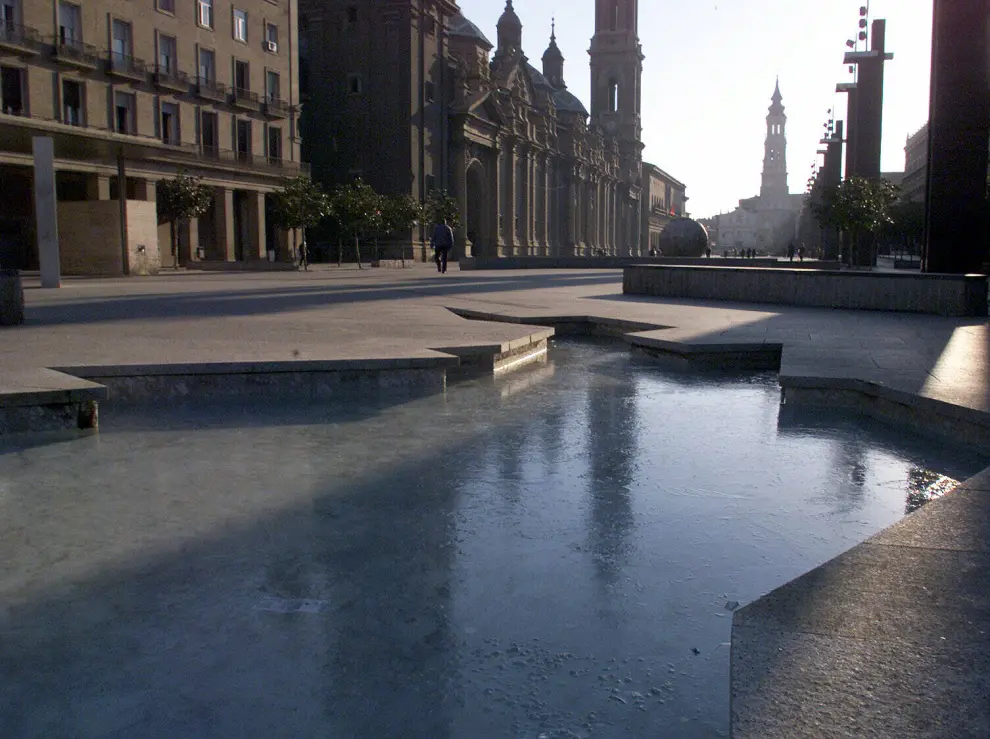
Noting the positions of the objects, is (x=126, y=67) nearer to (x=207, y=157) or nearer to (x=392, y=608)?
(x=207, y=157)

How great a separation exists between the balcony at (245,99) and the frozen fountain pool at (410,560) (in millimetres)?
35198

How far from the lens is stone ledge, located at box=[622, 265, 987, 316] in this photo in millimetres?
13469

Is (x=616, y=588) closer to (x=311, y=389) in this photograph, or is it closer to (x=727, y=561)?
(x=727, y=561)

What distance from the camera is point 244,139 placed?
133 ft

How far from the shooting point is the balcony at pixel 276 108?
135ft

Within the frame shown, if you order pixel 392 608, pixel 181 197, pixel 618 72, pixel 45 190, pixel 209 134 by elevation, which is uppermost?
pixel 618 72

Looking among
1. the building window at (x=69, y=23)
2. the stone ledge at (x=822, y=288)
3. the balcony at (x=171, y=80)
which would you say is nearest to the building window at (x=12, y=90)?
the building window at (x=69, y=23)

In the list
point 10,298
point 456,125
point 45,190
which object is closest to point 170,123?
point 456,125

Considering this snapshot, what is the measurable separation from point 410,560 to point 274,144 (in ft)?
135

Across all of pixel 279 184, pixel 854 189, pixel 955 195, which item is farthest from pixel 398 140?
pixel 955 195

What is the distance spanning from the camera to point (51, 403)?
5.63m

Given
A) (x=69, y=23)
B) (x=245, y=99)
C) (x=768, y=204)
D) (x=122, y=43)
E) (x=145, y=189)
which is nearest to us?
(x=69, y=23)

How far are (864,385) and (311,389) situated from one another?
12.6ft

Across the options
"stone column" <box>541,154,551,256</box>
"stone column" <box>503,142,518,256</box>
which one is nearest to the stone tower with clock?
"stone column" <box>541,154,551,256</box>
